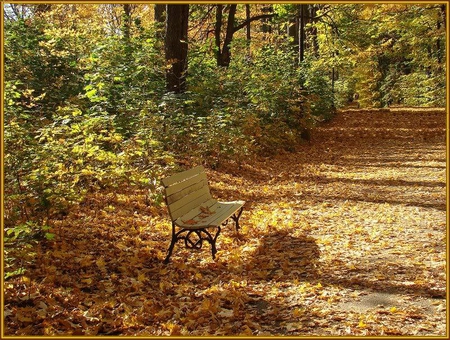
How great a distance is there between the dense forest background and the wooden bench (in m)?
0.64

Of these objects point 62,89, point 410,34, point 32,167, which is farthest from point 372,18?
point 32,167

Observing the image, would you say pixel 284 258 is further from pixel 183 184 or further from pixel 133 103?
pixel 133 103

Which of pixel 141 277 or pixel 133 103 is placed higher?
pixel 133 103

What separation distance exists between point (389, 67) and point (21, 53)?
27063mm

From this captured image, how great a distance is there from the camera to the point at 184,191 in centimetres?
592

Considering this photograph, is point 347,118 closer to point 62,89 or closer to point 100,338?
point 62,89

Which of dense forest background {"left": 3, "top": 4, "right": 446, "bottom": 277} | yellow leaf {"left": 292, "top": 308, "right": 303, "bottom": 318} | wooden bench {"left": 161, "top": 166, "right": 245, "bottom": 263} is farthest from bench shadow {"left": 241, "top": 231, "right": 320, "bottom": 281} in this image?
dense forest background {"left": 3, "top": 4, "right": 446, "bottom": 277}

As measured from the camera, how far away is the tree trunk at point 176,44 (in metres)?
11.3

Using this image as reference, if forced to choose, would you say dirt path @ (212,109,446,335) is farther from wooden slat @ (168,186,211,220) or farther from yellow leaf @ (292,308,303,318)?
wooden slat @ (168,186,211,220)

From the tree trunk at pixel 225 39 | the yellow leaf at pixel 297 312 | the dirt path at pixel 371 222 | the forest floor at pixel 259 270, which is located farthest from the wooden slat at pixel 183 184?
the tree trunk at pixel 225 39

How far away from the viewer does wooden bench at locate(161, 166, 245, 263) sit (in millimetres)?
5406

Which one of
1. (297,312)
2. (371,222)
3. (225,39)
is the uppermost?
(225,39)

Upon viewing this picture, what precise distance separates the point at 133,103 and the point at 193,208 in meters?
3.82

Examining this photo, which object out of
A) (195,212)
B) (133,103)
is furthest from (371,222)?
(133,103)
